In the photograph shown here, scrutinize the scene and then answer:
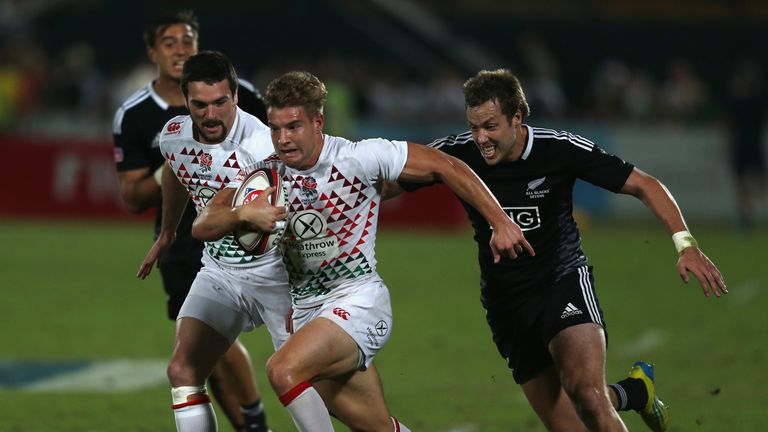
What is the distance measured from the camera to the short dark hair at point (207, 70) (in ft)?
21.4

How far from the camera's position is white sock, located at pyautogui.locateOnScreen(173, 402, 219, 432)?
21.8 feet

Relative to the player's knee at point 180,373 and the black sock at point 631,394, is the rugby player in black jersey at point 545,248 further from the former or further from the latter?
the player's knee at point 180,373

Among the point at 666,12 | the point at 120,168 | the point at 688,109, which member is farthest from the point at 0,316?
the point at 666,12

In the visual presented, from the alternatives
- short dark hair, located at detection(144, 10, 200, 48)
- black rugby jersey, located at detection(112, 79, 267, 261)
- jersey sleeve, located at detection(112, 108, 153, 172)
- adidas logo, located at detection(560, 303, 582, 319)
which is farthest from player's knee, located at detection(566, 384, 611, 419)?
short dark hair, located at detection(144, 10, 200, 48)

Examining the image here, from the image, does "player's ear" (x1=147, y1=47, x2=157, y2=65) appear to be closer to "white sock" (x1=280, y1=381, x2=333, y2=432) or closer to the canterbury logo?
the canterbury logo

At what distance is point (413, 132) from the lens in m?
22.3

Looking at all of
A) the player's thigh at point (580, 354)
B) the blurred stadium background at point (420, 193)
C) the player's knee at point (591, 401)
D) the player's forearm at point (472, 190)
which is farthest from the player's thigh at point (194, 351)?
the blurred stadium background at point (420, 193)

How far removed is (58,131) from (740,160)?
11095mm

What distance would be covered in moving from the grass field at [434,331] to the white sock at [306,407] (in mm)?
2611

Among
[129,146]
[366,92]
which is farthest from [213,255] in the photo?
[366,92]

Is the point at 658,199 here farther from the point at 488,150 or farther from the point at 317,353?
the point at 317,353

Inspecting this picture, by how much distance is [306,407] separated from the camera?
6094mm

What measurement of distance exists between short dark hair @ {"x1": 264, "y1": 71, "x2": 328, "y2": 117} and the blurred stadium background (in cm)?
316

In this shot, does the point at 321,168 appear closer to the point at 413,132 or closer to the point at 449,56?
the point at 413,132
